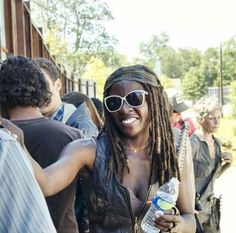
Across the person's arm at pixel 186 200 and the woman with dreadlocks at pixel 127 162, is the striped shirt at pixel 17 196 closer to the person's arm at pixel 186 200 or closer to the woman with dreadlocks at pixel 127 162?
the woman with dreadlocks at pixel 127 162

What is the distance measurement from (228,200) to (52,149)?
814 centimetres

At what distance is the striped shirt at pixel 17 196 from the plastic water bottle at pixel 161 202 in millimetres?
1056

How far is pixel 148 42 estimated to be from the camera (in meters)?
112

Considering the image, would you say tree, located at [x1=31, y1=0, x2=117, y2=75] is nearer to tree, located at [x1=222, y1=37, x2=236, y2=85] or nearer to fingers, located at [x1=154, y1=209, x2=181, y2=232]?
tree, located at [x1=222, y1=37, x2=236, y2=85]

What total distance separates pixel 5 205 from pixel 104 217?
47.8 inches

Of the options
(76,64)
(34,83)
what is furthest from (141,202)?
(76,64)

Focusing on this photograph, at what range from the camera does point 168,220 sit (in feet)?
7.52

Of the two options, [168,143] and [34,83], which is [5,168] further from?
[34,83]

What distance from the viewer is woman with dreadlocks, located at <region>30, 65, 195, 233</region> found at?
2.30 metres

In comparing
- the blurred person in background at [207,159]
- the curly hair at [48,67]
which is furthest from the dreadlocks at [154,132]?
the blurred person in background at [207,159]

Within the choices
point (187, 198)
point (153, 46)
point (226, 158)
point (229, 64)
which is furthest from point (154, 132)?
point (153, 46)

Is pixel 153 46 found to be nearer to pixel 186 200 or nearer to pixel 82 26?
pixel 82 26

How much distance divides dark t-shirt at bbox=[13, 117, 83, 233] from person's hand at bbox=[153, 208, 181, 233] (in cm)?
64

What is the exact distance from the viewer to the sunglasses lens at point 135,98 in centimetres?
238
